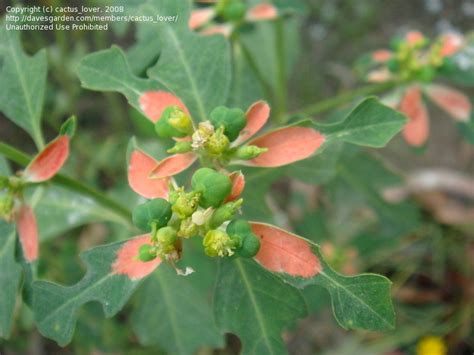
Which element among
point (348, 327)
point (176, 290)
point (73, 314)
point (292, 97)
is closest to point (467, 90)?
point (292, 97)

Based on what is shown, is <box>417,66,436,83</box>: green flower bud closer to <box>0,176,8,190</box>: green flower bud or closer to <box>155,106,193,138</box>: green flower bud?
<box>155,106,193,138</box>: green flower bud

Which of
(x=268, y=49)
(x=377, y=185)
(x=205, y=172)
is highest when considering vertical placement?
(x=205, y=172)

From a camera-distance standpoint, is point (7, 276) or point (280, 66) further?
point (280, 66)

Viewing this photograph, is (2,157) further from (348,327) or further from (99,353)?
(99,353)

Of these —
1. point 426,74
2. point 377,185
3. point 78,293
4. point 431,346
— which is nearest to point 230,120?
point 78,293

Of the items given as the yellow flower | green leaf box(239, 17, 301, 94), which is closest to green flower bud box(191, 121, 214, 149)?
green leaf box(239, 17, 301, 94)

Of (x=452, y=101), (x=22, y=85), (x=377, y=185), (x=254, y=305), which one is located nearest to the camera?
(x=254, y=305)

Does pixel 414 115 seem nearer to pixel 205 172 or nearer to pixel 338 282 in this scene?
pixel 338 282

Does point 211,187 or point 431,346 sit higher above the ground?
point 211,187

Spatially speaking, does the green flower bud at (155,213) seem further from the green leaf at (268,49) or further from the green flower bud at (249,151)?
the green leaf at (268,49)
